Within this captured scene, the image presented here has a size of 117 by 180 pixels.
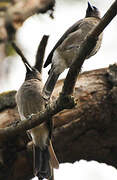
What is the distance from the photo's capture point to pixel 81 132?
426 cm

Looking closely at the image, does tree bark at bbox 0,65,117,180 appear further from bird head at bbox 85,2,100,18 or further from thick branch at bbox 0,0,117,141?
A: thick branch at bbox 0,0,117,141

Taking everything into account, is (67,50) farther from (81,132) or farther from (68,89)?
(68,89)

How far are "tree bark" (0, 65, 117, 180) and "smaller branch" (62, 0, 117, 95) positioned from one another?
1.66 metres

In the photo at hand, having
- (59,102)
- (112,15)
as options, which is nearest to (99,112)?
(59,102)

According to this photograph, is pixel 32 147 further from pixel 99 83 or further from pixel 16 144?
pixel 99 83

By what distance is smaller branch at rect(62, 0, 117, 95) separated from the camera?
2146mm

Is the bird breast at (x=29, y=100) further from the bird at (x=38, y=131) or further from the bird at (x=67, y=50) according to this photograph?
the bird at (x=67, y=50)

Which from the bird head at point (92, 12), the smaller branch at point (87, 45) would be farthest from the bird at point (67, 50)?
the smaller branch at point (87, 45)

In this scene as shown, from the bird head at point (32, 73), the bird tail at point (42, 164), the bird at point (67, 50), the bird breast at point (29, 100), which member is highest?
the bird at point (67, 50)

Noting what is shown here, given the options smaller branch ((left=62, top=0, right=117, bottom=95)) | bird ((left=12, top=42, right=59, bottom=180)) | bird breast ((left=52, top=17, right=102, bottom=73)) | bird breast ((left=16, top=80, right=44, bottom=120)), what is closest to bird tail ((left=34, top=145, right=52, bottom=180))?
bird ((left=12, top=42, right=59, bottom=180))

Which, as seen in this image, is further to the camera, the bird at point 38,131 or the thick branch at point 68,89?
the bird at point 38,131

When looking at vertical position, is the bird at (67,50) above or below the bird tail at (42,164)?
above

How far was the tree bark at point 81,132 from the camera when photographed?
419 cm

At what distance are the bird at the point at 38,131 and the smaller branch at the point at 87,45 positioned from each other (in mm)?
1547
